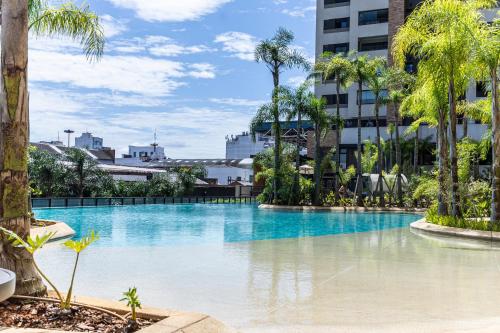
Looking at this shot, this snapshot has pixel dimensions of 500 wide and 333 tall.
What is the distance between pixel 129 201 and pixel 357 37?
87.5 feet

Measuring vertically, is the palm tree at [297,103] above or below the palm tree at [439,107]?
above

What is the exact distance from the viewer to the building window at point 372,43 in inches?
2021

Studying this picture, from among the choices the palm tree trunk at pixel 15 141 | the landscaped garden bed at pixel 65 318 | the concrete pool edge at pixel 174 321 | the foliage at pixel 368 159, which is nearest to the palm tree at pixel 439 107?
the palm tree trunk at pixel 15 141

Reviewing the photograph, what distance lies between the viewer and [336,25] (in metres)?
54.6

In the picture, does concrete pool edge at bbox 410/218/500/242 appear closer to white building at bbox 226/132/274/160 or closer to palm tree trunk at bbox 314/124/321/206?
palm tree trunk at bbox 314/124/321/206

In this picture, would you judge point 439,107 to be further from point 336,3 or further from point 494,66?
point 336,3

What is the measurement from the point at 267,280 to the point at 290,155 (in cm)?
3053

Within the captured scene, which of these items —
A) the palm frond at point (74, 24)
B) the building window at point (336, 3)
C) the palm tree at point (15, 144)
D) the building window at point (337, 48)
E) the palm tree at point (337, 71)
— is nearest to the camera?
the palm tree at point (15, 144)

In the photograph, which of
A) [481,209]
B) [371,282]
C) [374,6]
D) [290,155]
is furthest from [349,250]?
Result: [374,6]

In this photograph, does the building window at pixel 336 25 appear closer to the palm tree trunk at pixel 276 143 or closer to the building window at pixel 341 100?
the building window at pixel 341 100

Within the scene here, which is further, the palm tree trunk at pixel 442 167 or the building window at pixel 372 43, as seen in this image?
the building window at pixel 372 43

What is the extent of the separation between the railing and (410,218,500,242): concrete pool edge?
22507mm

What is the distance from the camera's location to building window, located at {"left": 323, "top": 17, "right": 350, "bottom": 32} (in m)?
54.0

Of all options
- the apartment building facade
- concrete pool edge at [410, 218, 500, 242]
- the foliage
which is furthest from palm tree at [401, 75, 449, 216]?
the apartment building facade
